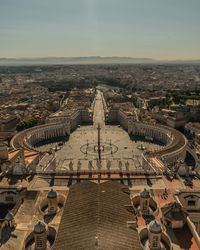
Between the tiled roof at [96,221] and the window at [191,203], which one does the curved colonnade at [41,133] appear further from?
the window at [191,203]

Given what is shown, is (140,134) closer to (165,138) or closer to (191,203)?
(165,138)

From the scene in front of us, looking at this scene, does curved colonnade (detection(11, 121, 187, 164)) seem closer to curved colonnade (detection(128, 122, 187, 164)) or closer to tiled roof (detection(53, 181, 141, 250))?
curved colonnade (detection(128, 122, 187, 164))

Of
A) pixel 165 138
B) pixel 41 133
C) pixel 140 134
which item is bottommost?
pixel 140 134

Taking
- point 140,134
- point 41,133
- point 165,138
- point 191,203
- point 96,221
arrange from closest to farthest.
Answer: point 96,221 → point 191,203 → point 165,138 → point 41,133 → point 140,134

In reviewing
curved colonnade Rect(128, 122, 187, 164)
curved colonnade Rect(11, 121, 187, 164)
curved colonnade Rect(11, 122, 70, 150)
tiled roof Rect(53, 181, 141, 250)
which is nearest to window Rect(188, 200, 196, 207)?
tiled roof Rect(53, 181, 141, 250)

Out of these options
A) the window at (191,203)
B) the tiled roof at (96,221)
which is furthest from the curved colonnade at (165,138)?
the tiled roof at (96,221)

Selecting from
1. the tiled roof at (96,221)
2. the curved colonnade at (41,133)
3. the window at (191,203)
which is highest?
the tiled roof at (96,221)

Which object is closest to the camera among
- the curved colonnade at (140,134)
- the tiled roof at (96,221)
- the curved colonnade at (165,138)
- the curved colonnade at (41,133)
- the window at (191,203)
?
the tiled roof at (96,221)

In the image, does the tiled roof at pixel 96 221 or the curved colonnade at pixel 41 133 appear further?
the curved colonnade at pixel 41 133

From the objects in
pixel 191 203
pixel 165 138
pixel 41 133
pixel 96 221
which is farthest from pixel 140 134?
pixel 96 221

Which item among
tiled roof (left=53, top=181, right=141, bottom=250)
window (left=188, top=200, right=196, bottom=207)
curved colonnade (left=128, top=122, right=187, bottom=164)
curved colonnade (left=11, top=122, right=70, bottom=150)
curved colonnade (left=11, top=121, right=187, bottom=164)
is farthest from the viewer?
curved colonnade (left=11, top=122, right=70, bottom=150)

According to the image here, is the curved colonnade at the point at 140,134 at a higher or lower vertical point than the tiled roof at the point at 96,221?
lower

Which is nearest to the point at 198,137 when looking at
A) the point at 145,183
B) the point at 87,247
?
the point at 145,183

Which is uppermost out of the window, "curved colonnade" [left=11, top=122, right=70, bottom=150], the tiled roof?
the tiled roof
